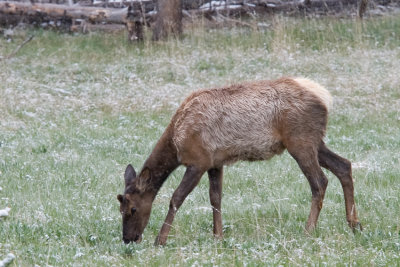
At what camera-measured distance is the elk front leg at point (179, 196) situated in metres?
6.40

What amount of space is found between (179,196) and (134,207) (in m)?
0.46

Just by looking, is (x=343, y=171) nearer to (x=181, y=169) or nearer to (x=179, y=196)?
(x=179, y=196)

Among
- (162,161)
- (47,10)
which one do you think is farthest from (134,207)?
(47,10)

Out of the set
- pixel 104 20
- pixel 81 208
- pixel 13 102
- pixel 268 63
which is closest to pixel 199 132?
pixel 81 208

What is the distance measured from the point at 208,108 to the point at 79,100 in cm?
738

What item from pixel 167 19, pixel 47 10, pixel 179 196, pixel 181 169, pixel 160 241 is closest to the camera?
pixel 160 241

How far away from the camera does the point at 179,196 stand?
21.5 feet

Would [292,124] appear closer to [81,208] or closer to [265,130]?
[265,130]

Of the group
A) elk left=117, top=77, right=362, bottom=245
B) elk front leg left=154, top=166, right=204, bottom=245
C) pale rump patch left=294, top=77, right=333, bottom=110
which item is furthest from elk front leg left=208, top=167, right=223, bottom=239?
pale rump patch left=294, top=77, right=333, bottom=110

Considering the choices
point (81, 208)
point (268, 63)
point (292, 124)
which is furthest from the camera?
point (268, 63)

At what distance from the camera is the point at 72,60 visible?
17172 mm

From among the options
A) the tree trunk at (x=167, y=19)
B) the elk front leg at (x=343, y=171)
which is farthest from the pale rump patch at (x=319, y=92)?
the tree trunk at (x=167, y=19)

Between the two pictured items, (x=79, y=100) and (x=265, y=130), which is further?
(x=79, y=100)

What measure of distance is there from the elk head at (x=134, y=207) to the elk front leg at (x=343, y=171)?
5.94 ft
